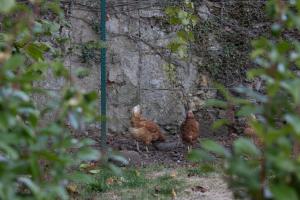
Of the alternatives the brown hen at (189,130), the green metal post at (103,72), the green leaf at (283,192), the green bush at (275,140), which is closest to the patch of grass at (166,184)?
the green metal post at (103,72)

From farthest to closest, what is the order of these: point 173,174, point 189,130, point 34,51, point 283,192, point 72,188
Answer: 1. point 189,130
2. point 173,174
3. point 72,188
4. point 34,51
5. point 283,192

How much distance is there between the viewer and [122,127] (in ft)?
18.3

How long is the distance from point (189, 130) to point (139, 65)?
0.80m

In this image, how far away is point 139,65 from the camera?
18.5 feet

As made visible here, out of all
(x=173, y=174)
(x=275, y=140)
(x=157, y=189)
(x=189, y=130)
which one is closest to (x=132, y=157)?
(x=189, y=130)

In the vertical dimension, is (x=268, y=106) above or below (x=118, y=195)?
above

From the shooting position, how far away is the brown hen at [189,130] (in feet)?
17.7

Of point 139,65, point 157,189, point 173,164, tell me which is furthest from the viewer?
point 139,65

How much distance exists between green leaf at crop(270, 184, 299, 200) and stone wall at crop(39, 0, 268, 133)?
13.7 feet

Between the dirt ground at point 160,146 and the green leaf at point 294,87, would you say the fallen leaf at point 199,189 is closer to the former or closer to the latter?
the dirt ground at point 160,146

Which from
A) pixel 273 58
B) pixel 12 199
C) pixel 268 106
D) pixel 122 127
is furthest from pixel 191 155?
pixel 122 127

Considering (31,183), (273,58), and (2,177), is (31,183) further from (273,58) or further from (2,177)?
(273,58)

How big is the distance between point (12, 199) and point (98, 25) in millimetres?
4302

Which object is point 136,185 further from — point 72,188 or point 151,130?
point 151,130
